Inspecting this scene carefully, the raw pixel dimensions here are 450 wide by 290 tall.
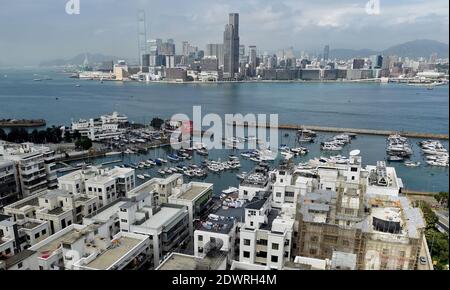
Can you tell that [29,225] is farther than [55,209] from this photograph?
No

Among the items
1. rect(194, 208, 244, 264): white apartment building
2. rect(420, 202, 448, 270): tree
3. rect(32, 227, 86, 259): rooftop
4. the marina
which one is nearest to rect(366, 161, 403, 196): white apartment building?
rect(420, 202, 448, 270): tree

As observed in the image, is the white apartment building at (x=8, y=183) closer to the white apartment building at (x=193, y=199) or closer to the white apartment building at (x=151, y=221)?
the white apartment building at (x=151, y=221)

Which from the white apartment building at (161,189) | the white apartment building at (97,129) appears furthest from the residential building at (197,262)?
the white apartment building at (97,129)

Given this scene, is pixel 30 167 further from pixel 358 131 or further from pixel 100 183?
pixel 358 131

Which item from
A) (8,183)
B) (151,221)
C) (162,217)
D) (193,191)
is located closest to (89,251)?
(151,221)
